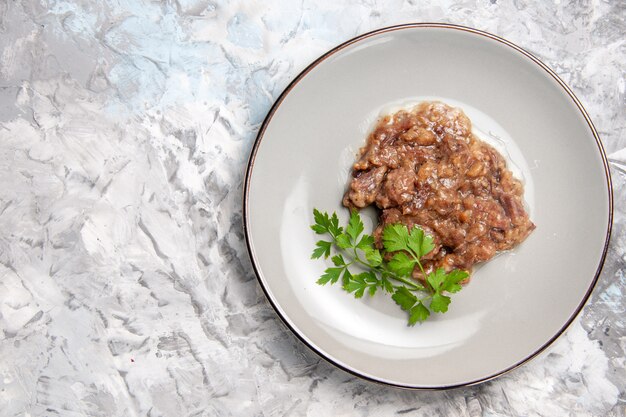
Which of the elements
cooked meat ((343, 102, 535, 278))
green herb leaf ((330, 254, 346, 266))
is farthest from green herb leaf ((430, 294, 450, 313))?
green herb leaf ((330, 254, 346, 266))

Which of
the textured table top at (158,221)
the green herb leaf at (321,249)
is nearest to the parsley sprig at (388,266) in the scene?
the green herb leaf at (321,249)

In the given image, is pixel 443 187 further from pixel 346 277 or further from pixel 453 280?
pixel 346 277

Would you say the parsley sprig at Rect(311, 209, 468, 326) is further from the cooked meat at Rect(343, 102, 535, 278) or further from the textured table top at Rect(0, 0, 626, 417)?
the textured table top at Rect(0, 0, 626, 417)

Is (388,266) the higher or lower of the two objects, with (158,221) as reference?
higher

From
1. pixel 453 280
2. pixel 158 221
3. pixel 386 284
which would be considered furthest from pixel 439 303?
pixel 158 221

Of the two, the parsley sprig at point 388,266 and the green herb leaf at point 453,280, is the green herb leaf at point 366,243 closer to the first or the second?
the parsley sprig at point 388,266

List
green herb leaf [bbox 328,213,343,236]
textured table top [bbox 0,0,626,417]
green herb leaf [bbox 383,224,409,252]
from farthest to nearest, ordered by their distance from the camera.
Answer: textured table top [bbox 0,0,626,417] → green herb leaf [bbox 328,213,343,236] → green herb leaf [bbox 383,224,409,252]

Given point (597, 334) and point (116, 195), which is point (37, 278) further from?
point (597, 334)
